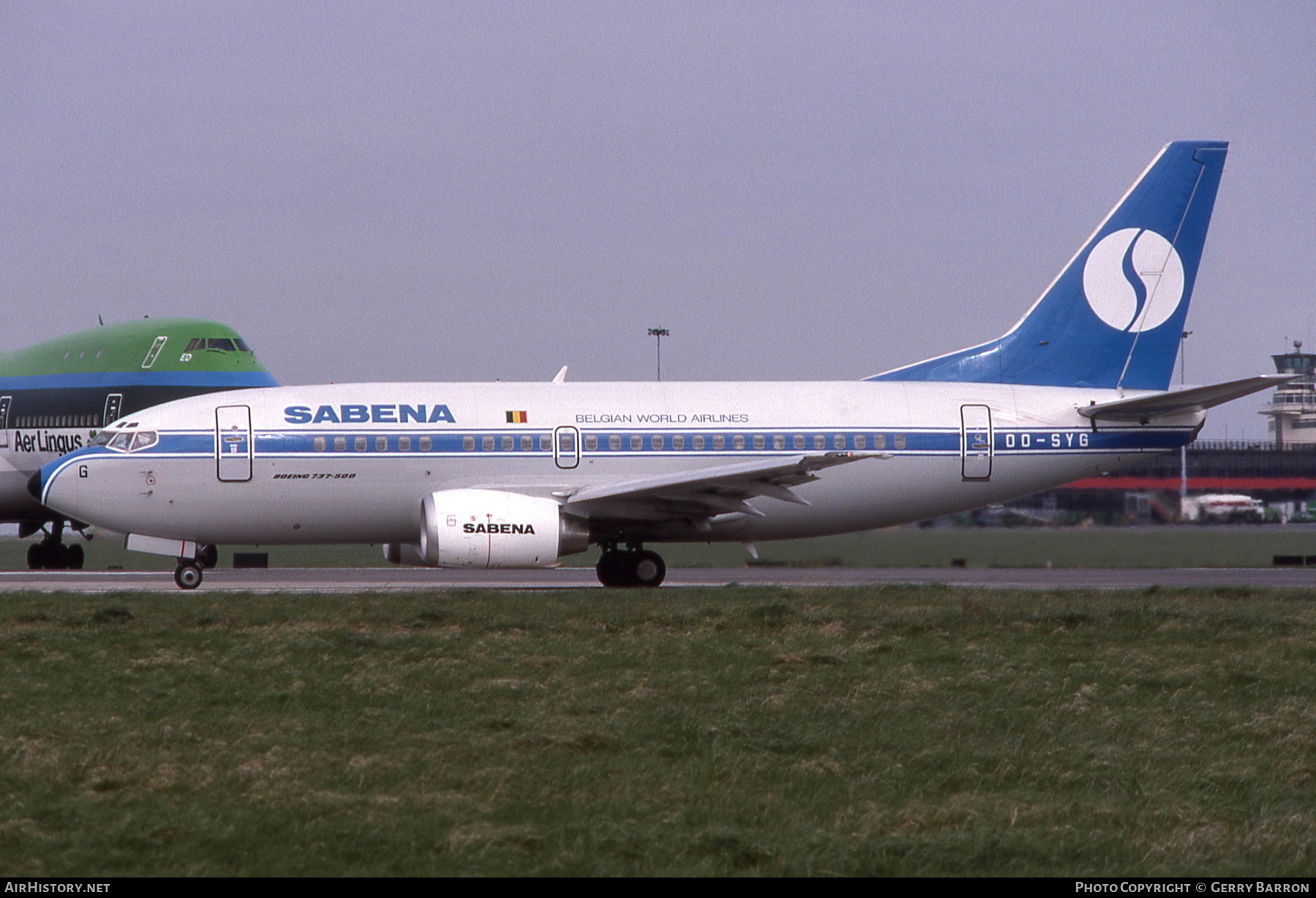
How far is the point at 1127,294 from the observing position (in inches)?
1058

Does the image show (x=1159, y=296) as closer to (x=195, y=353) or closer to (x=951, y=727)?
(x=951, y=727)

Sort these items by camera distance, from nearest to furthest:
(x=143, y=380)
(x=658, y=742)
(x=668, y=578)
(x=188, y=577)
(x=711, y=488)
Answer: (x=658, y=742) → (x=711, y=488) → (x=188, y=577) → (x=668, y=578) → (x=143, y=380)

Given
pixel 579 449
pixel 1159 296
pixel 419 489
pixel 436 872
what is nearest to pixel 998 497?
pixel 1159 296

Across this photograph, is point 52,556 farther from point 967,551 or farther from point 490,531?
point 967,551

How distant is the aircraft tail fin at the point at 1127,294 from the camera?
2678 cm

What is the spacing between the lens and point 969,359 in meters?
26.9

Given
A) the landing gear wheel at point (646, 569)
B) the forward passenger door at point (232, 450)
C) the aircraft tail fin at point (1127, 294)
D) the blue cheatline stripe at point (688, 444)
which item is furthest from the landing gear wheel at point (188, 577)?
the aircraft tail fin at point (1127, 294)

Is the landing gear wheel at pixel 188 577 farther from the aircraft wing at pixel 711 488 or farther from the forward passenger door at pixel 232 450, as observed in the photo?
the aircraft wing at pixel 711 488

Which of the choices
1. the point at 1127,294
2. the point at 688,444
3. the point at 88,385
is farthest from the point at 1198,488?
the point at 88,385

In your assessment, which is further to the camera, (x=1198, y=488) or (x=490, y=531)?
(x=1198, y=488)

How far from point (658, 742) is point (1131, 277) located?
64.4 ft

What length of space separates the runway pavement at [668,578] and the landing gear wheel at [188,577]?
27 centimetres

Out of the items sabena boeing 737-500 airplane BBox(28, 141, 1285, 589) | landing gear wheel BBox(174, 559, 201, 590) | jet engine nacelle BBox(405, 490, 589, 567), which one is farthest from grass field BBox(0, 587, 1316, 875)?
landing gear wheel BBox(174, 559, 201, 590)
